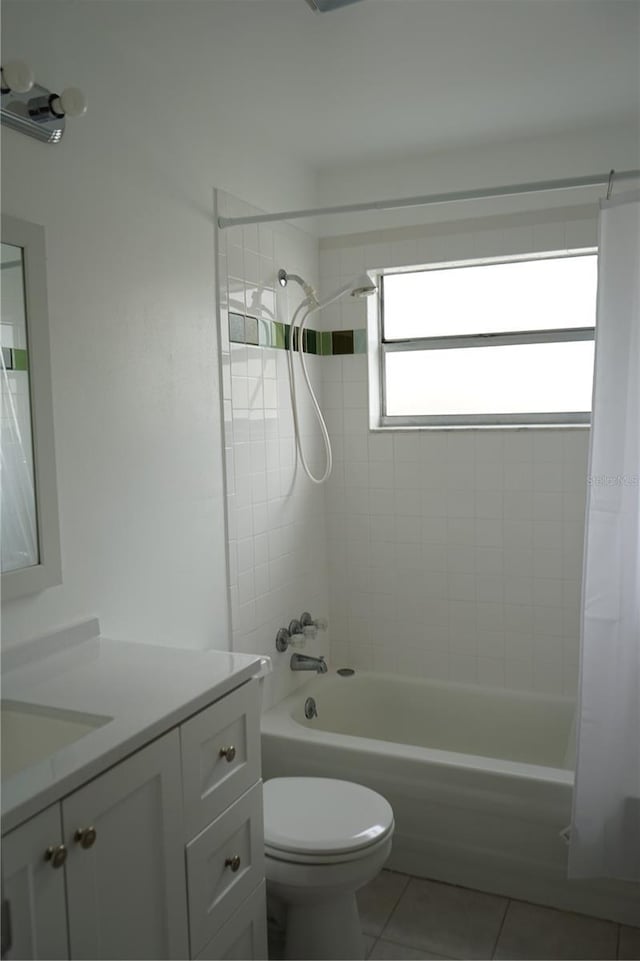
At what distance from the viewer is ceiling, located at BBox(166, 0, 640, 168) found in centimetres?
201

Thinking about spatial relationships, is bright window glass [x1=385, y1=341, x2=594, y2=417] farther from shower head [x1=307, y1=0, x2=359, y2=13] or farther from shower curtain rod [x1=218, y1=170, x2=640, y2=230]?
shower head [x1=307, y1=0, x2=359, y2=13]

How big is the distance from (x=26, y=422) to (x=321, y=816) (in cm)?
130

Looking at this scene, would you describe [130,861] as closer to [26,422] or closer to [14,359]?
[26,422]

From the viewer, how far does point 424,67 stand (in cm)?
230

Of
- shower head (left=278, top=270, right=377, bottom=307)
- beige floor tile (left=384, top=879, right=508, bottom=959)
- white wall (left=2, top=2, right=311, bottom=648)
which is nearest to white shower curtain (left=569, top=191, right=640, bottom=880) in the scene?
beige floor tile (left=384, top=879, right=508, bottom=959)

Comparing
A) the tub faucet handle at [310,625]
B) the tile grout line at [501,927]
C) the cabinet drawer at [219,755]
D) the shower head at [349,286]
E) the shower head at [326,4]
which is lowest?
the tile grout line at [501,927]

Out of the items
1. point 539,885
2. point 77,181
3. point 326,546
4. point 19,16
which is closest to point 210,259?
point 77,181

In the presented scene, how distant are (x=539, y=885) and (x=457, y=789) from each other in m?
0.37

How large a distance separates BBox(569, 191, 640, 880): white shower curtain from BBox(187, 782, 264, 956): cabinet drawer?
3.26ft

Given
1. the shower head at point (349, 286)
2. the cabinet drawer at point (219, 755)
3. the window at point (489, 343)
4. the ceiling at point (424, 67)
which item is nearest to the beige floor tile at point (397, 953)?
the cabinet drawer at point (219, 755)

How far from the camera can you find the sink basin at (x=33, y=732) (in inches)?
58.8

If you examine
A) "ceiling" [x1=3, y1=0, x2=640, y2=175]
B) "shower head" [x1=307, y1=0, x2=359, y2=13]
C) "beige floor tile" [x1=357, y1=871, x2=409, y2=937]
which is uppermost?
"ceiling" [x1=3, y1=0, x2=640, y2=175]

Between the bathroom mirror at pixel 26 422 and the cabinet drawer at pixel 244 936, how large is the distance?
0.88 meters

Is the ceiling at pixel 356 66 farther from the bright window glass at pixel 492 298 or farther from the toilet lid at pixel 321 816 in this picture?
the toilet lid at pixel 321 816
